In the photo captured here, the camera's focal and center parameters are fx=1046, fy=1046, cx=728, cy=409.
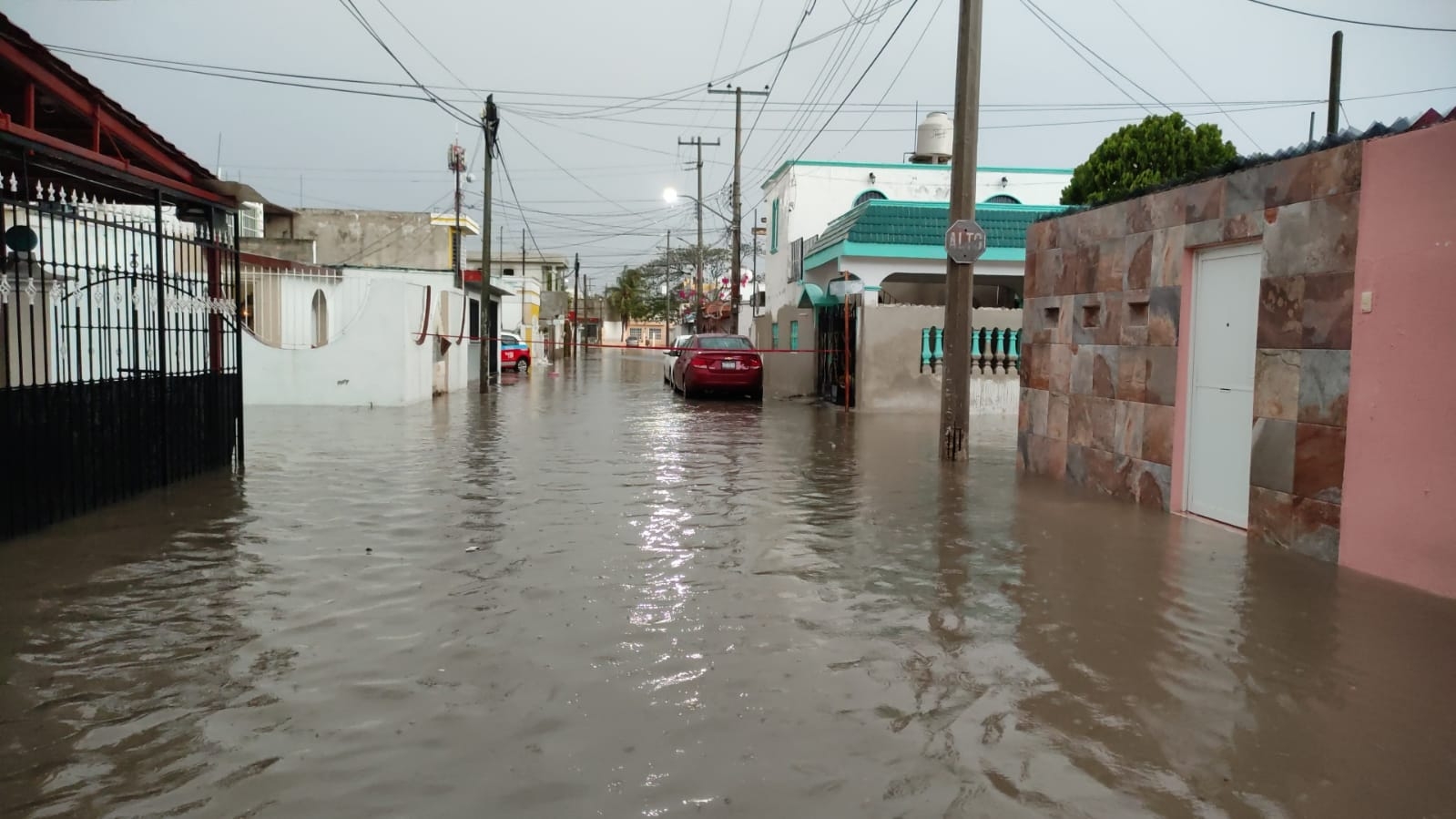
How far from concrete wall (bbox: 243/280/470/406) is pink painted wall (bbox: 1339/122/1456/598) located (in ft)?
50.6

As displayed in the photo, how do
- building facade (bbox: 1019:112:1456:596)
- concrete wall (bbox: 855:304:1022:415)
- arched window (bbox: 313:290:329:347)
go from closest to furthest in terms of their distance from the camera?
building facade (bbox: 1019:112:1456:596), concrete wall (bbox: 855:304:1022:415), arched window (bbox: 313:290:329:347)

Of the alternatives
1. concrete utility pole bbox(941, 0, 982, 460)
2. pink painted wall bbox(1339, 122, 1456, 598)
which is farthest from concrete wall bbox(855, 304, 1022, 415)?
pink painted wall bbox(1339, 122, 1456, 598)

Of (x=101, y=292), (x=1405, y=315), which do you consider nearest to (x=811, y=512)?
(x=1405, y=315)

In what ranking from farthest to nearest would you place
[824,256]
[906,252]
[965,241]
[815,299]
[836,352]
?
[824,256]
[906,252]
[815,299]
[836,352]
[965,241]

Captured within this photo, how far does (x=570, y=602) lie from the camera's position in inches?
235

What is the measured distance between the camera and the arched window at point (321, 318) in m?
20.9

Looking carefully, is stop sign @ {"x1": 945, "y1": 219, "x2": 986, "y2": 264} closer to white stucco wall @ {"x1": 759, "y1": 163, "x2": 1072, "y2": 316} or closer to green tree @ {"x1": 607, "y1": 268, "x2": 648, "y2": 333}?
white stucco wall @ {"x1": 759, "y1": 163, "x2": 1072, "y2": 316}

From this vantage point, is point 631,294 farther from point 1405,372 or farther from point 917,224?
point 1405,372

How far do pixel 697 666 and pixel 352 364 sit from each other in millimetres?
15380

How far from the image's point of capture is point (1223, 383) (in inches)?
335

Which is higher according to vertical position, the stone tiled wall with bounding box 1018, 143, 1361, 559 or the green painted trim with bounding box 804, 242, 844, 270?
the green painted trim with bounding box 804, 242, 844, 270

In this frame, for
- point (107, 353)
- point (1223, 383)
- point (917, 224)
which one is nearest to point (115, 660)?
point (107, 353)

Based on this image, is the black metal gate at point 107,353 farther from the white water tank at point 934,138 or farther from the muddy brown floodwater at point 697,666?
the white water tank at point 934,138

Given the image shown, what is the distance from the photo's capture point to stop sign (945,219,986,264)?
12.3 m
